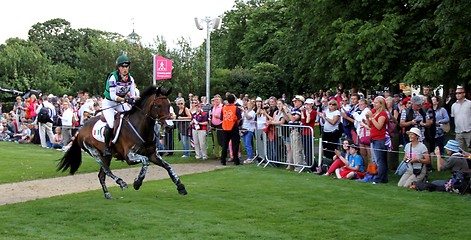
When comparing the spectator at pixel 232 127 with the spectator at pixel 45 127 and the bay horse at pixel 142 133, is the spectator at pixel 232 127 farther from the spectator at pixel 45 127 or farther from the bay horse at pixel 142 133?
the spectator at pixel 45 127

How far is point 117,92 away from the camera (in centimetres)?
1292

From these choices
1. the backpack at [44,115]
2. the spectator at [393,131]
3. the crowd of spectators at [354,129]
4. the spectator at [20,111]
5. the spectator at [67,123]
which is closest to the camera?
the crowd of spectators at [354,129]

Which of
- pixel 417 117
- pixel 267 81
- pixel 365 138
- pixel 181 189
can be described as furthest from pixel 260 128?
pixel 267 81

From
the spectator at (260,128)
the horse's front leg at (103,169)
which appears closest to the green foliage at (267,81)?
the spectator at (260,128)

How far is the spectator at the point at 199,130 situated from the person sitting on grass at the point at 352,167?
6.32m

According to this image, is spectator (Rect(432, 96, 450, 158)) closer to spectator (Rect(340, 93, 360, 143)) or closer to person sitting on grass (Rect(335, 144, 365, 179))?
spectator (Rect(340, 93, 360, 143))

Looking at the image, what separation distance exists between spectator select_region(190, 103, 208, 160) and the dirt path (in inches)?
72.5

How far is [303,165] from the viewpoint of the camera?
56.7 feet

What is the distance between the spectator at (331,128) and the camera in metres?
16.9

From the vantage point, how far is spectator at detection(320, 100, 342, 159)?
1689cm

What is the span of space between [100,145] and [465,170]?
24.8 ft

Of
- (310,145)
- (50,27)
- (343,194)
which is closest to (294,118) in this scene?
(310,145)

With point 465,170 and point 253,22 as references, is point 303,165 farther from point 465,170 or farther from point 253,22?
point 253,22

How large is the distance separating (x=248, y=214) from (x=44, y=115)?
1758 cm
